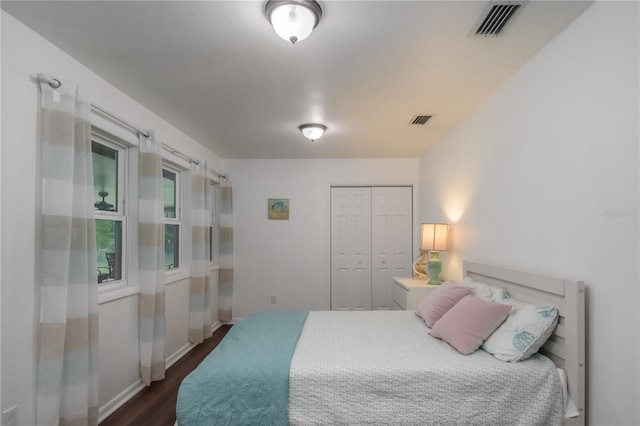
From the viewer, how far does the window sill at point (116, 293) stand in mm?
2500

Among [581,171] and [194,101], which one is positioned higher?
[194,101]

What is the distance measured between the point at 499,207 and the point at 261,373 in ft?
6.97

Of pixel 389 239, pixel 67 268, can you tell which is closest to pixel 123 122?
pixel 67 268

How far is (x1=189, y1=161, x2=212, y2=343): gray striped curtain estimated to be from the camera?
3896 millimetres

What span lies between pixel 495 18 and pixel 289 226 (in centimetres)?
391

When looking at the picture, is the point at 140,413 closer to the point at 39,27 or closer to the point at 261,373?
the point at 261,373

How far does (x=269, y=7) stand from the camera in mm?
1671

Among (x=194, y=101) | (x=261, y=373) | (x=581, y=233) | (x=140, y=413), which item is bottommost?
(x=140, y=413)

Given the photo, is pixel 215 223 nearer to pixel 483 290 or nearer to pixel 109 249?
pixel 109 249

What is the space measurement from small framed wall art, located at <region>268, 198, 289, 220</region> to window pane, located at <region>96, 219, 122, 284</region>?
99.0 inches

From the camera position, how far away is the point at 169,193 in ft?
12.7

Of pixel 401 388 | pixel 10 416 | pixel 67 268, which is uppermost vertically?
pixel 67 268

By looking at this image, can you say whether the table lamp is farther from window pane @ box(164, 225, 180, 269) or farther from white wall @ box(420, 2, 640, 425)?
window pane @ box(164, 225, 180, 269)

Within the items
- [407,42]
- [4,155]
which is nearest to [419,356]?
[407,42]
